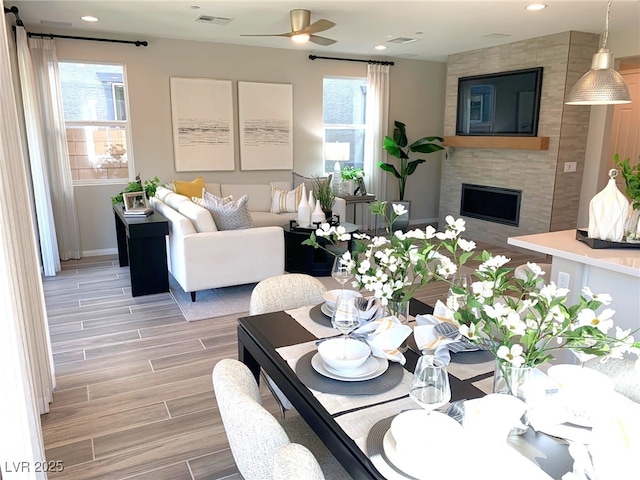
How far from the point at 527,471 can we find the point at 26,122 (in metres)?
5.65

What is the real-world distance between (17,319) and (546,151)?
5841 millimetres

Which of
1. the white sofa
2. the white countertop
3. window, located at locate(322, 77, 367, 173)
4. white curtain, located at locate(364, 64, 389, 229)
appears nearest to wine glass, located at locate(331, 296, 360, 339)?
the white countertop

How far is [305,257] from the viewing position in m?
5.10

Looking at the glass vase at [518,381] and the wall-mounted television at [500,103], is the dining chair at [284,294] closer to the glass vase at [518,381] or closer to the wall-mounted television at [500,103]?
the glass vase at [518,381]

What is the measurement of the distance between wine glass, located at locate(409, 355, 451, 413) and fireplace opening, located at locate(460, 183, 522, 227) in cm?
574

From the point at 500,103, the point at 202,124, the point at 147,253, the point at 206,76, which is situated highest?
the point at 206,76

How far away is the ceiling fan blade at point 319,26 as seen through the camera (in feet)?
14.1

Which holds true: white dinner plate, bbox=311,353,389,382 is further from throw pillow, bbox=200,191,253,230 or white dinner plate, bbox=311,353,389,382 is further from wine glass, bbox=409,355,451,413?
throw pillow, bbox=200,191,253,230

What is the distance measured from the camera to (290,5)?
4.35m

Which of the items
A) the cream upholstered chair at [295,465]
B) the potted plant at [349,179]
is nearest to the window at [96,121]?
the potted plant at [349,179]

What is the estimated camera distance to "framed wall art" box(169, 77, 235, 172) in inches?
239

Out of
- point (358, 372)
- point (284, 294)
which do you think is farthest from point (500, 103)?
point (358, 372)

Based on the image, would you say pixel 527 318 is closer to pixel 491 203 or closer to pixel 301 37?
pixel 301 37

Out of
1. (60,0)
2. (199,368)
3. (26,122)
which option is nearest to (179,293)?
(199,368)
